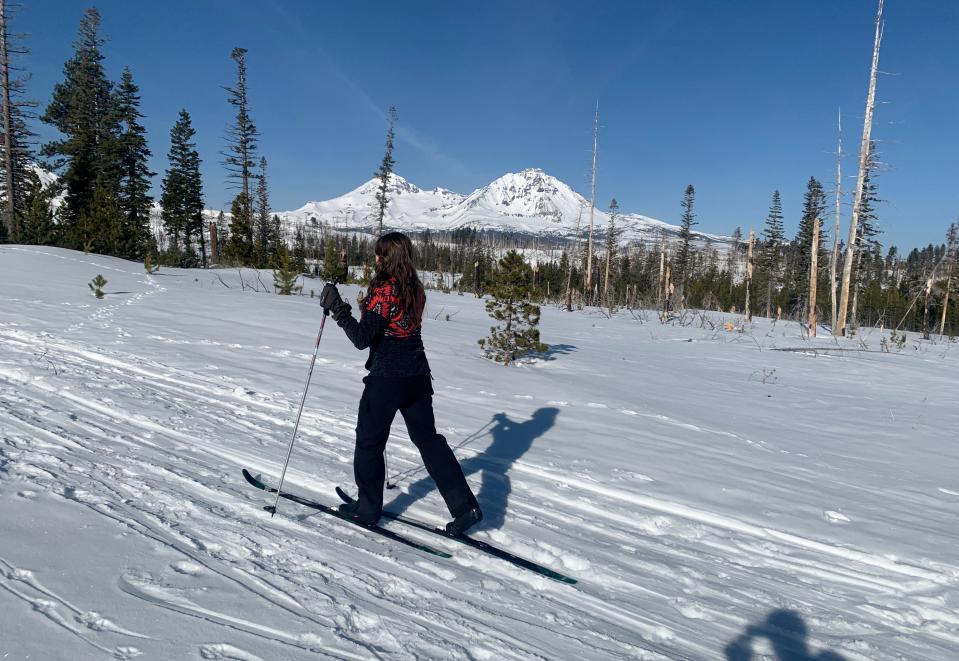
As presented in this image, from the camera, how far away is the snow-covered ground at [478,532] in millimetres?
2232

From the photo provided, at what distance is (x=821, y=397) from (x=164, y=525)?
9.69 m

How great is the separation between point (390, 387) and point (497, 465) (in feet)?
6.31

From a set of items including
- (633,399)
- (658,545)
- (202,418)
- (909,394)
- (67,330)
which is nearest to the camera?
(658,545)

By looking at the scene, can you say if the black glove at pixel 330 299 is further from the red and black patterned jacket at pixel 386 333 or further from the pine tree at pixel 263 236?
the pine tree at pixel 263 236

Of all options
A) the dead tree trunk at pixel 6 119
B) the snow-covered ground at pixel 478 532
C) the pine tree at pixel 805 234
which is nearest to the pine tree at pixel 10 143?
the dead tree trunk at pixel 6 119

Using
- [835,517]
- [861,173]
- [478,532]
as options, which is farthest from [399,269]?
[861,173]

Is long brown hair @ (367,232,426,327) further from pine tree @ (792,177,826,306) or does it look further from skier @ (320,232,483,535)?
pine tree @ (792,177,826,306)

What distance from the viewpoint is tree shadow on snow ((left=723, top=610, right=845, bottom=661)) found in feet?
8.32

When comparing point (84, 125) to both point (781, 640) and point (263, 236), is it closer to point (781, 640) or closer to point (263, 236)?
point (263, 236)

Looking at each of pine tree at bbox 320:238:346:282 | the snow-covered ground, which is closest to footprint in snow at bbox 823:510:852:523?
the snow-covered ground

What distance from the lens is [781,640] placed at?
8.75 feet

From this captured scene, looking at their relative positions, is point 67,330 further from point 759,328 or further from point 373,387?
point 759,328

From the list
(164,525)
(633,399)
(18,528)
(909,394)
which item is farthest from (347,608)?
(909,394)

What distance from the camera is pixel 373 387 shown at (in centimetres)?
330
